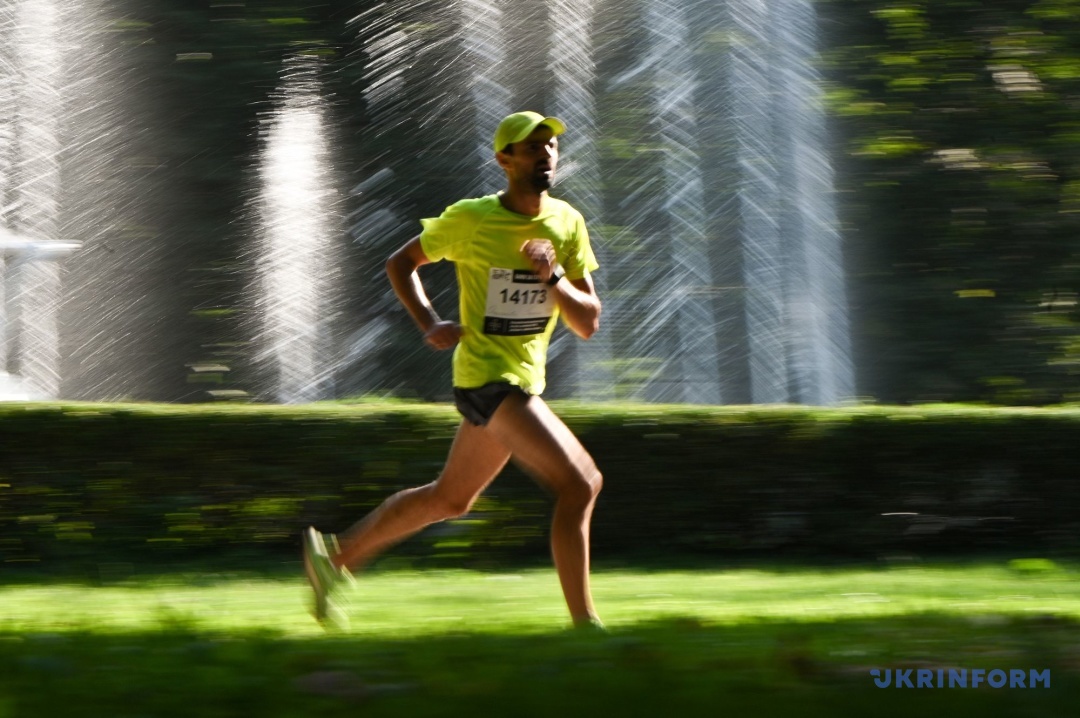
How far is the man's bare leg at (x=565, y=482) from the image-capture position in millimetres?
4910

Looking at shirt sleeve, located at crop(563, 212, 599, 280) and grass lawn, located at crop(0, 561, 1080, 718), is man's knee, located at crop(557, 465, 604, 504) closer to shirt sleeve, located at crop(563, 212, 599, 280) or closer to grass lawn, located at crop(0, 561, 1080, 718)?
grass lawn, located at crop(0, 561, 1080, 718)

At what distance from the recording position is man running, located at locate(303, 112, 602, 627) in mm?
4934

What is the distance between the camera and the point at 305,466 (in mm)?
8422

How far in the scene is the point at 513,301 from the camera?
5.07 metres

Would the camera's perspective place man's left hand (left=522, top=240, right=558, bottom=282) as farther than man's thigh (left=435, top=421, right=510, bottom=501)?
No

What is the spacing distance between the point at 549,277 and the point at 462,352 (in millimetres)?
427

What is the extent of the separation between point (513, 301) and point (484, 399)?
32 cm

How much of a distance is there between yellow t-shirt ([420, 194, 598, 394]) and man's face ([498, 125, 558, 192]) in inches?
4.4

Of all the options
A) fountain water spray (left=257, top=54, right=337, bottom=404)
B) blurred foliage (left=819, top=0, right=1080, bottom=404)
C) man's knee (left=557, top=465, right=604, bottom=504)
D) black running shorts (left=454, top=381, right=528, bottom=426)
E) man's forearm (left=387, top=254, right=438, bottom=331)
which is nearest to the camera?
man's knee (left=557, top=465, right=604, bottom=504)

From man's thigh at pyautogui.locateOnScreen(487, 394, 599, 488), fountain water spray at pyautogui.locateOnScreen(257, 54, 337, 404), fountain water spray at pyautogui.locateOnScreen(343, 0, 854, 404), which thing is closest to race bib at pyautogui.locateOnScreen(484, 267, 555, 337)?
man's thigh at pyautogui.locateOnScreen(487, 394, 599, 488)

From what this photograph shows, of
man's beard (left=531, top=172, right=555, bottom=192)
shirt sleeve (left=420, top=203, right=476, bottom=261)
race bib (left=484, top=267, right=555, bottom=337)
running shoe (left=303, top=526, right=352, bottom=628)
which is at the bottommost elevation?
running shoe (left=303, top=526, right=352, bottom=628)

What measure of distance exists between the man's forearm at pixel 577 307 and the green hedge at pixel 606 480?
3406mm

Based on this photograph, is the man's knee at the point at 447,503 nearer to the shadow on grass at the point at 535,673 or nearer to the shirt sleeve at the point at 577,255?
the shirt sleeve at the point at 577,255

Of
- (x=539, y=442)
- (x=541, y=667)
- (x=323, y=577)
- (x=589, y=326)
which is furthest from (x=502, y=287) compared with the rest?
(x=541, y=667)
